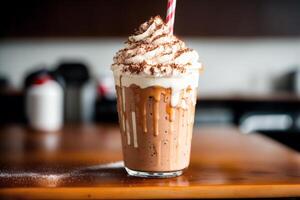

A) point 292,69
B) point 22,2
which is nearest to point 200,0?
point 292,69

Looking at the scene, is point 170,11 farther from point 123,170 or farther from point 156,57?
point 123,170

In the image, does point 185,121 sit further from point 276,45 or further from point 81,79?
point 276,45

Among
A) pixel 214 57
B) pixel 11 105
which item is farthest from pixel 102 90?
pixel 214 57

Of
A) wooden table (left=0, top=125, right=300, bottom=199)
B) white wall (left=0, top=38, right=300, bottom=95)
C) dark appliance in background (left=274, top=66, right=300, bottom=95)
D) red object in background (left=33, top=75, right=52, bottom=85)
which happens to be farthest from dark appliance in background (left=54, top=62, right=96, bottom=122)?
dark appliance in background (left=274, top=66, right=300, bottom=95)

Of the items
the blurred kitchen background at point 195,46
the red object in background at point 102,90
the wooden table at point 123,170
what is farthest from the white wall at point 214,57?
the wooden table at point 123,170

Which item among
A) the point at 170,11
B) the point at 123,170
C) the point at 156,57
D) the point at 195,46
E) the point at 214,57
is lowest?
the point at 214,57
